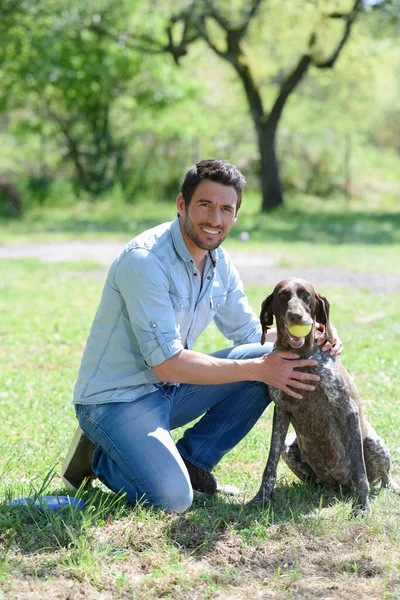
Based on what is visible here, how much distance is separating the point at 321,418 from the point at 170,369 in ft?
2.65

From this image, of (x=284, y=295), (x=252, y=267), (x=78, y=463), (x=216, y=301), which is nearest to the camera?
(x=284, y=295)

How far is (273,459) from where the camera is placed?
13.9 feet

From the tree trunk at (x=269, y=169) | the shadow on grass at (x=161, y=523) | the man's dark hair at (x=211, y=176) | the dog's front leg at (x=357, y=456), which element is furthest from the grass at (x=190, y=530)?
the tree trunk at (x=269, y=169)

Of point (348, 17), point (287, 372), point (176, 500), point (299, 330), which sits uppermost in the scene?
point (348, 17)

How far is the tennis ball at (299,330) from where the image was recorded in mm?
3850

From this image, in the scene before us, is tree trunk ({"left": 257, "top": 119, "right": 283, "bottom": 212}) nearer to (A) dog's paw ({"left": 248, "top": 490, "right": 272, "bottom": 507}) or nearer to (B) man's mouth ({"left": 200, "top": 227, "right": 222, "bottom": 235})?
A: (B) man's mouth ({"left": 200, "top": 227, "right": 222, "bottom": 235})

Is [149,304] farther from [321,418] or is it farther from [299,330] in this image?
[321,418]

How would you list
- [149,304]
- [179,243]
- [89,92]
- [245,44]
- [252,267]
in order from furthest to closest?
1. [89,92]
2. [245,44]
3. [252,267]
4. [179,243]
5. [149,304]

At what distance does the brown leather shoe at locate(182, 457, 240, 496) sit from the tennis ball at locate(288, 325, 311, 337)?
109 centimetres

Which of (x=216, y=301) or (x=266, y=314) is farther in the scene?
(x=216, y=301)

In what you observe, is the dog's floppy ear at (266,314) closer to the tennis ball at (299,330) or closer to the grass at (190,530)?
the tennis ball at (299,330)

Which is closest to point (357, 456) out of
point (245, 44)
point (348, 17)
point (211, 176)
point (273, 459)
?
point (273, 459)

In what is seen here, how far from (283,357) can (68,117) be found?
851 inches

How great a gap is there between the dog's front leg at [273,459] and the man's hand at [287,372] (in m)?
0.25
